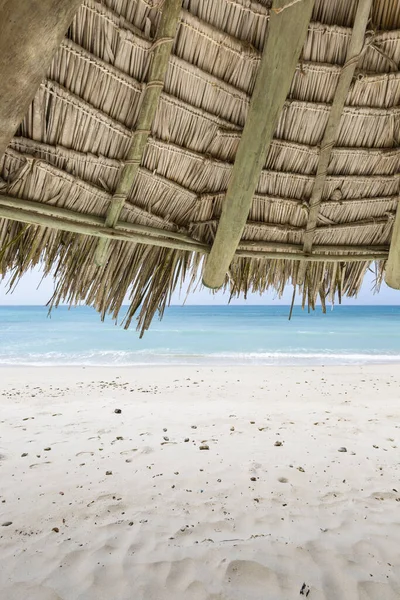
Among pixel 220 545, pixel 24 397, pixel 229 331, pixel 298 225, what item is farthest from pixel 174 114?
pixel 229 331

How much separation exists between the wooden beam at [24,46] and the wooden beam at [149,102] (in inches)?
35.3

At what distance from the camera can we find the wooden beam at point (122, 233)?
1.52 m

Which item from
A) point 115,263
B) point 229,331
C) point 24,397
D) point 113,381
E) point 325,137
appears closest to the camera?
point 325,137

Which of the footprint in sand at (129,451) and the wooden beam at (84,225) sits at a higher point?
the wooden beam at (84,225)

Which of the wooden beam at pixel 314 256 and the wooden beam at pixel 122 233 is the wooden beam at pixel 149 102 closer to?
the wooden beam at pixel 122 233

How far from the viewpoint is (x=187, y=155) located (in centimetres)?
179

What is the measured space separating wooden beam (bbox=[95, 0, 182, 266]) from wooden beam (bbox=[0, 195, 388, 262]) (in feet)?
0.22

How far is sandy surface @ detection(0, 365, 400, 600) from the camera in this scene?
148 cm

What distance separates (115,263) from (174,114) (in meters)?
0.79

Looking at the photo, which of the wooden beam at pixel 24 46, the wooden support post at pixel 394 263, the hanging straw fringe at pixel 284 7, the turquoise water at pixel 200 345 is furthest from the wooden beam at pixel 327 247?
the turquoise water at pixel 200 345

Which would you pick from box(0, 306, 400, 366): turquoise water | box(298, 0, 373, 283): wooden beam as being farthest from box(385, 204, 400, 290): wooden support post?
box(0, 306, 400, 366): turquoise water

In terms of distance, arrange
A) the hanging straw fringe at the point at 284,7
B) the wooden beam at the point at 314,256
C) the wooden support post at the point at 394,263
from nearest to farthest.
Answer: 1. the hanging straw fringe at the point at 284,7
2. the wooden support post at the point at 394,263
3. the wooden beam at the point at 314,256

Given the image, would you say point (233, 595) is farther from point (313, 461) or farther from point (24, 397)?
point (24, 397)

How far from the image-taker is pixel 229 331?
17.2 m
